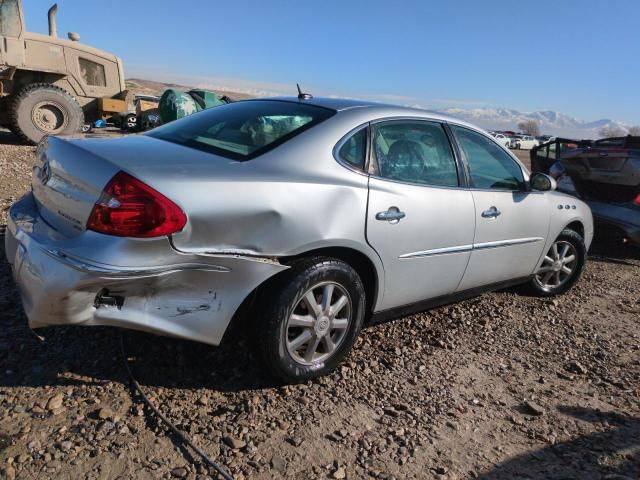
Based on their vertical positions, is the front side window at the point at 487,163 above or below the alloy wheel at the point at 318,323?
above

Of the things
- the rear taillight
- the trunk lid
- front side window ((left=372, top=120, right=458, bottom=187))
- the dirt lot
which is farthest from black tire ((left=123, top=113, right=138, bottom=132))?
the rear taillight

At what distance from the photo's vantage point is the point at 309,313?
9.18 feet

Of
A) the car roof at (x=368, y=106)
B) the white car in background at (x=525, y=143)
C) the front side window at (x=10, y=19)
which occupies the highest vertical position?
the front side window at (x=10, y=19)

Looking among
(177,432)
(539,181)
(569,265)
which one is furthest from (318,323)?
(569,265)

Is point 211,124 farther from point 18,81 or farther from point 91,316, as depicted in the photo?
point 18,81

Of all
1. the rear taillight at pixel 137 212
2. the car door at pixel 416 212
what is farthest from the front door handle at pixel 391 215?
the rear taillight at pixel 137 212

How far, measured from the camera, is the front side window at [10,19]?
33.6ft

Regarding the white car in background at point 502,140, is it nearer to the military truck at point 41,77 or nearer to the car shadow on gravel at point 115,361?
the car shadow on gravel at point 115,361

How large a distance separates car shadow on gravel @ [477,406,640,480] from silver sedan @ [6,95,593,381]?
1.05 meters

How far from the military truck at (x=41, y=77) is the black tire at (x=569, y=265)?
9.75 metres

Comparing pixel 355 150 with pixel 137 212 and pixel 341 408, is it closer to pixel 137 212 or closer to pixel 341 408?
pixel 137 212

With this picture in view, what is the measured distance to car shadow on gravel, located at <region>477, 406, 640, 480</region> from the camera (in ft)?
7.77

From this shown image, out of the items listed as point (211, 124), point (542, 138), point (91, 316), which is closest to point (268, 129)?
point (211, 124)

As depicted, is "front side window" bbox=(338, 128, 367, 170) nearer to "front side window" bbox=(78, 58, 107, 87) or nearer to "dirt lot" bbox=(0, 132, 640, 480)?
"dirt lot" bbox=(0, 132, 640, 480)
